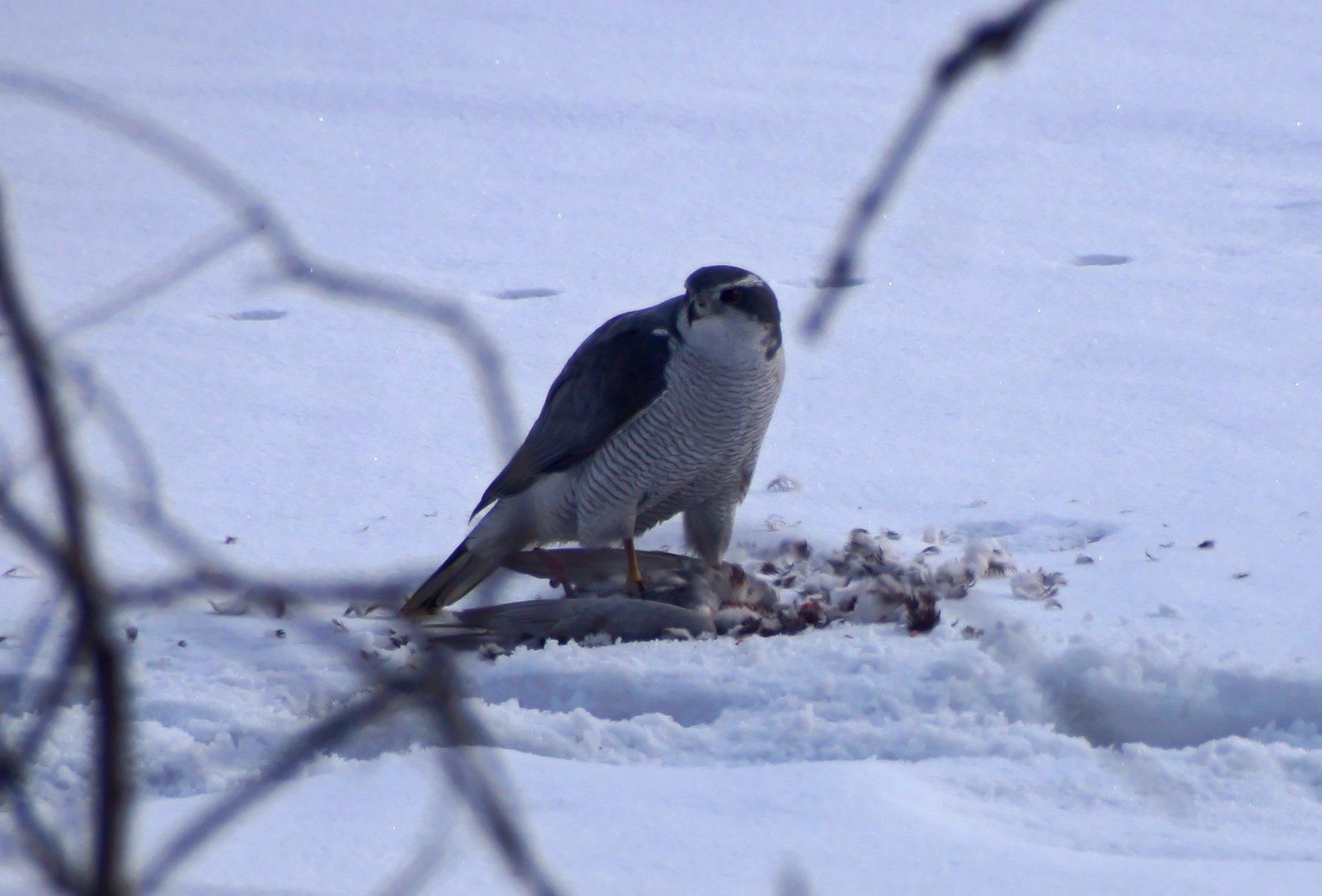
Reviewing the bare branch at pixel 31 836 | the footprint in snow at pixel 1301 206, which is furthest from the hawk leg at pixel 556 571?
the footprint in snow at pixel 1301 206

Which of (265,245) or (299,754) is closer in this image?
(299,754)

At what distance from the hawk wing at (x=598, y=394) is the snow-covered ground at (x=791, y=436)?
1.23 feet

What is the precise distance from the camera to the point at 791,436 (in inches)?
198

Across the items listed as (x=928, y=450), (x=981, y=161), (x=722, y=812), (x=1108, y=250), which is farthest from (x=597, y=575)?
(x=981, y=161)

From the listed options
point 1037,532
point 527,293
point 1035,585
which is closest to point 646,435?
point 1035,585

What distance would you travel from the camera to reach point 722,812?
7.41 feet

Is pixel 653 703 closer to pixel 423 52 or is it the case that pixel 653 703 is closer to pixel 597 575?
pixel 597 575

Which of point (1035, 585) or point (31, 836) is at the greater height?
point (31, 836)

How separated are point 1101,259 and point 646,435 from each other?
13.7ft

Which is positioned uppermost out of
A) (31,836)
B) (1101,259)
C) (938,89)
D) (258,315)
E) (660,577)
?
(938,89)

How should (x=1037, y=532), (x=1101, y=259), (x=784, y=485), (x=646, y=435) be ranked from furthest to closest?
(x=1101, y=259), (x=784, y=485), (x=1037, y=532), (x=646, y=435)

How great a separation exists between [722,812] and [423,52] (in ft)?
33.6

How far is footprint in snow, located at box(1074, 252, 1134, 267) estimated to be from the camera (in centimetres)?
697

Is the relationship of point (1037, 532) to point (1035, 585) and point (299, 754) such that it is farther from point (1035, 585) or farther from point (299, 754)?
point (299, 754)
